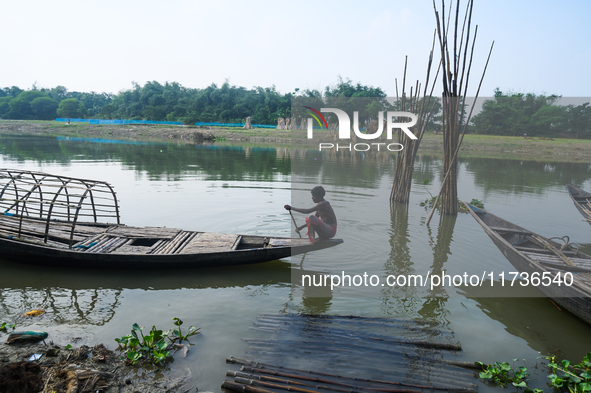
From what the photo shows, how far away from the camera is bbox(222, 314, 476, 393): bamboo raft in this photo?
3.44m

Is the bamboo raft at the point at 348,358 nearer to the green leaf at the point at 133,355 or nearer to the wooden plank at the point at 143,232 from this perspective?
the green leaf at the point at 133,355

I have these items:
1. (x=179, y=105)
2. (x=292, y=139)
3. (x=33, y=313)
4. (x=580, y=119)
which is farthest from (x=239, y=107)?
Answer: (x=33, y=313)

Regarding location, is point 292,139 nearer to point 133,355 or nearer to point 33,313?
point 33,313

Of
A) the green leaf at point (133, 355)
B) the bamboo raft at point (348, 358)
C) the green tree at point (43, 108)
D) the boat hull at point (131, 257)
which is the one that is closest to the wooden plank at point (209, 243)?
the boat hull at point (131, 257)

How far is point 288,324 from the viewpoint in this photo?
457cm

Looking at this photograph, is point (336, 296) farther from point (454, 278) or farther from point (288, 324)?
point (454, 278)

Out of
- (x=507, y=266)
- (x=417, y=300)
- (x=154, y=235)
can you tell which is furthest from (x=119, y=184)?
(x=507, y=266)

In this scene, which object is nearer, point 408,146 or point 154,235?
point 154,235

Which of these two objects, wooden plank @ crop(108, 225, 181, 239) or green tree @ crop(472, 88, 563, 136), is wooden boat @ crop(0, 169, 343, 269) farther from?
green tree @ crop(472, 88, 563, 136)

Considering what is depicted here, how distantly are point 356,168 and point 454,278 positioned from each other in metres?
14.2

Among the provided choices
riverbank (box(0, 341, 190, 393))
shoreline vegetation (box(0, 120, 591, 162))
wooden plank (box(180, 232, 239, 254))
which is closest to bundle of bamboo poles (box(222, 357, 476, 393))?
riverbank (box(0, 341, 190, 393))

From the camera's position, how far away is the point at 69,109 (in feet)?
237

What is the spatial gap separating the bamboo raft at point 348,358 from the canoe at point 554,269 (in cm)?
166

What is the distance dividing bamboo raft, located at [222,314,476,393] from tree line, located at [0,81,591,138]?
43.9 metres
